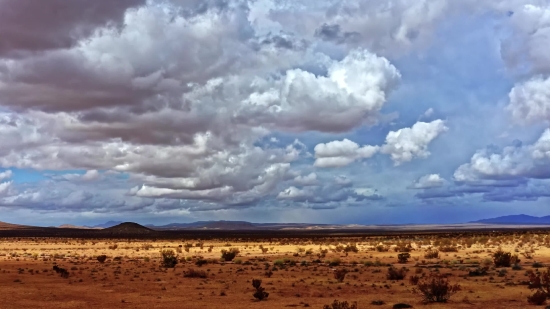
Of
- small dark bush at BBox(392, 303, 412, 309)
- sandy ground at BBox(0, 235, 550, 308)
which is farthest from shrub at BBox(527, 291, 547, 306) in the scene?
small dark bush at BBox(392, 303, 412, 309)

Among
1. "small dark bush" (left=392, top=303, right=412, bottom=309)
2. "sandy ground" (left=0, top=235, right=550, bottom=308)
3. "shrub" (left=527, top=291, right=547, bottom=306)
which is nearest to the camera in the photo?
"shrub" (left=527, top=291, right=547, bottom=306)

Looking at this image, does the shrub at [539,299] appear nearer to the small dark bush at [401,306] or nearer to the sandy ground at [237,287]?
the sandy ground at [237,287]

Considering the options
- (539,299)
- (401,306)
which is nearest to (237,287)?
(401,306)

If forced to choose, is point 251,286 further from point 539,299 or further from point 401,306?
point 539,299

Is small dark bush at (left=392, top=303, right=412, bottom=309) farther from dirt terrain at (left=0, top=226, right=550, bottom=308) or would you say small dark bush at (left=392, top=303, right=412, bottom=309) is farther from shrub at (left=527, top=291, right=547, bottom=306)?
shrub at (left=527, top=291, right=547, bottom=306)

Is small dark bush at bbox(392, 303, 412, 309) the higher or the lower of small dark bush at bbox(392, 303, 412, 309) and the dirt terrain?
the lower

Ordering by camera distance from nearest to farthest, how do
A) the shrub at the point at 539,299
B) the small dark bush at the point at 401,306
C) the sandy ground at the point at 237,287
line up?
the shrub at the point at 539,299 → the small dark bush at the point at 401,306 → the sandy ground at the point at 237,287

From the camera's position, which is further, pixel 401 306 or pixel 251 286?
pixel 251 286

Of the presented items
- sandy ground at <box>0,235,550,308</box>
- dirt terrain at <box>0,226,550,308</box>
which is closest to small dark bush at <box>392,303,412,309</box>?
dirt terrain at <box>0,226,550,308</box>

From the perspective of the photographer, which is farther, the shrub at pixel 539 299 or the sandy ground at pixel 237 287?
the sandy ground at pixel 237 287

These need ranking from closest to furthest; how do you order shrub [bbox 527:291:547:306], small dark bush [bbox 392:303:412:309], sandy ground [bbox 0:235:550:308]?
shrub [bbox 527:291:547:306] < small dark bush [bbox 392:303:412:309] < sandy ground [bbox 0:235:550:308]

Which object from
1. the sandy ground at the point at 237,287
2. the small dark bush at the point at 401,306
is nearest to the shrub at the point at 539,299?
the sandy ground at the point at 237,287

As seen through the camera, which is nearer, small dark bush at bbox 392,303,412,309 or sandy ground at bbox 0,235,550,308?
small dark bush at bbox 392,303,412,309

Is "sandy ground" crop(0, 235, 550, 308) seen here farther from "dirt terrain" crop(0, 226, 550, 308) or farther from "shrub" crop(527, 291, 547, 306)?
"shrub" crop(527, 291, 547, 306)
